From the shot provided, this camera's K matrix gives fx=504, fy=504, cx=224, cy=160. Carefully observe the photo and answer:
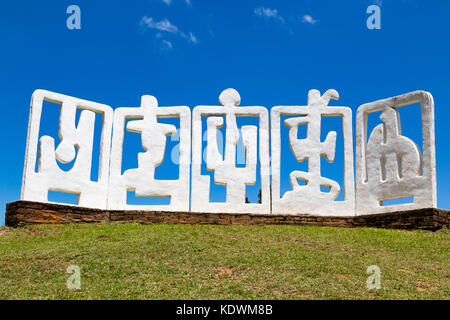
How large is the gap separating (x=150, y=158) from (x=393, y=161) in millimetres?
8349

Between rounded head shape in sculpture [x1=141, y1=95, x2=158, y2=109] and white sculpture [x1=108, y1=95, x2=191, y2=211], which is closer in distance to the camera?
white sculpture [x1=108, y1=95, x2=191, y2=211]

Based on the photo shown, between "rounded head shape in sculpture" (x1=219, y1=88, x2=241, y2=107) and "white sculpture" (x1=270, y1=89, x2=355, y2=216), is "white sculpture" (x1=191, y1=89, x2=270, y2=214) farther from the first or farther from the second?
"white sculpture" (x1=270, y1=89, x2=355, y2=216)

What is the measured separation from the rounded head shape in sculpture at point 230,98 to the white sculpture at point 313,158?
1.36 meters

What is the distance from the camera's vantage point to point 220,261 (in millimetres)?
11719

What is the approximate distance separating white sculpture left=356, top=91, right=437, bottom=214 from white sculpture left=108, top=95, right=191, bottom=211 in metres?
6.19

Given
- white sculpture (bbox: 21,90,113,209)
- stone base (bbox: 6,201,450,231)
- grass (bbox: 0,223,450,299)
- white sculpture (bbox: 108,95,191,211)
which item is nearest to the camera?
grass (bbox: 0,223,450,299)

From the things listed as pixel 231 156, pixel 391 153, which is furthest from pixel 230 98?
pixel 391 153

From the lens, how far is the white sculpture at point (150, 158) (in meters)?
17.3

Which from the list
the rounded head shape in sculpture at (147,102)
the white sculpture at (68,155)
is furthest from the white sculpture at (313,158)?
the white sculpture at (68,155)

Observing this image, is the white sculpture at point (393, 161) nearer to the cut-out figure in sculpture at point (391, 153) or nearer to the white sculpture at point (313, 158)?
the cut-out figure in sculpture at point (391, 153)

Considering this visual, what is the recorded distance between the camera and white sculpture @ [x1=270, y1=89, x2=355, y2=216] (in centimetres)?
1744

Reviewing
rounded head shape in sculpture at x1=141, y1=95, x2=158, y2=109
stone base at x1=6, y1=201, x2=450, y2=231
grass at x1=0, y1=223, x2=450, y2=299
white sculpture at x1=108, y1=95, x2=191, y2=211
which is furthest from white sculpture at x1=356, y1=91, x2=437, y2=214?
rounded head shape in sculpture at x1=141, y1=95, x2=158, y2=109

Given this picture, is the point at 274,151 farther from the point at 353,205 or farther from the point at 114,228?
the point at 114,228

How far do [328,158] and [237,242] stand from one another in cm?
555
